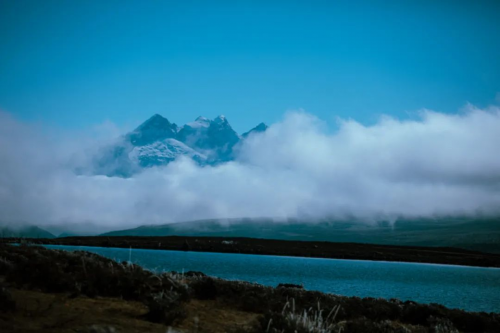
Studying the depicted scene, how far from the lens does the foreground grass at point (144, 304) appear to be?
869cm

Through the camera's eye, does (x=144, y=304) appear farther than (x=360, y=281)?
No

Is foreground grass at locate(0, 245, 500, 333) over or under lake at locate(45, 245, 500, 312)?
over

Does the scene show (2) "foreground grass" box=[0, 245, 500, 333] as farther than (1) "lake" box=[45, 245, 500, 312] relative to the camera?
No

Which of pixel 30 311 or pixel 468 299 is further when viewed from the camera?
pixel 468 299

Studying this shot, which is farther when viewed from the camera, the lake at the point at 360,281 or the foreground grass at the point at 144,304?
the lake at the point at 360,281

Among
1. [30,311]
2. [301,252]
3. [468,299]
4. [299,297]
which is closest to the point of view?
[30,311]

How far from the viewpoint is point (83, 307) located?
10188 millimetres

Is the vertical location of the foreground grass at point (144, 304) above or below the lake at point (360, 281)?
above

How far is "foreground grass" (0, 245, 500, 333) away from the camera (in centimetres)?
869

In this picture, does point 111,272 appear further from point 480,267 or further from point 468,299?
point 480,267

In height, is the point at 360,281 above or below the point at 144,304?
below

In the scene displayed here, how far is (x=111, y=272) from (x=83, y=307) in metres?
2.45

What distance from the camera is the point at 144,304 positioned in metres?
11.2

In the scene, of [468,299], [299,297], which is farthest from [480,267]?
[299,297]
